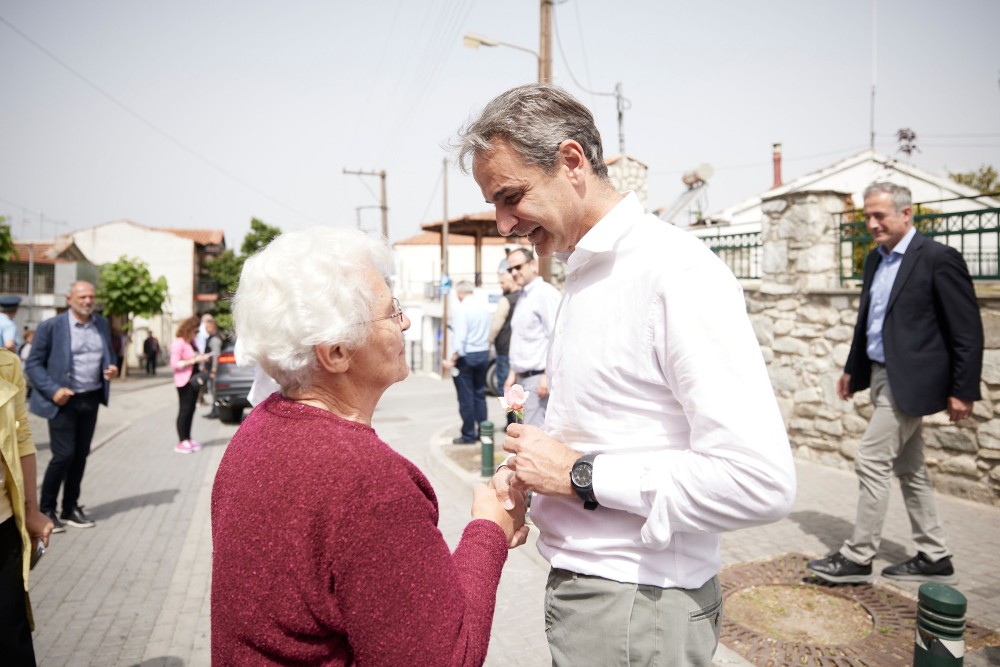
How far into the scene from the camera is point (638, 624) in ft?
4.86

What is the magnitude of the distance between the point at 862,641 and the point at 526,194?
2.98m

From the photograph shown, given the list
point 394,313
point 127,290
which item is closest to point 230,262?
point 127,290

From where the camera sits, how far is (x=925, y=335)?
12.4 feet

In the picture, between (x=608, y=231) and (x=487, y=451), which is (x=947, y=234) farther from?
(x=608, y=231)

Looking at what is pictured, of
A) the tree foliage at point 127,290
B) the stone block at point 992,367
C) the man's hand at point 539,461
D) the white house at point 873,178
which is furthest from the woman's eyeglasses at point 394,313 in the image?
the tree foliage at point 127,290

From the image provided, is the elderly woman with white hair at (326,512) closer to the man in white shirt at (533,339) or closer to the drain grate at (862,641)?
the drain grate at (862,641)

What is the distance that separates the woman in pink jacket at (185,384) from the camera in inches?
348

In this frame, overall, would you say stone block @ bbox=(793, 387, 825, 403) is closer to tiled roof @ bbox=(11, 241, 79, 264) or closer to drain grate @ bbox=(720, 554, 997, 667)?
drain grate @ bbox=(720, 554, 997, 667)

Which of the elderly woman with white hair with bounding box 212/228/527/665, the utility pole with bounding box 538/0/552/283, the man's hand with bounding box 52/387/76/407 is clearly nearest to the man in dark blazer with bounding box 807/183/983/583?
the elderly woman with white hair with bounding box 212/228/527/665

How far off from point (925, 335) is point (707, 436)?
10.5ft

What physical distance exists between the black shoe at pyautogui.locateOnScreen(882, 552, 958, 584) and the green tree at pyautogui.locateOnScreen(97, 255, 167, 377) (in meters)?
31.8

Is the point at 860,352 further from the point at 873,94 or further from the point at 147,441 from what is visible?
the point at 873,94

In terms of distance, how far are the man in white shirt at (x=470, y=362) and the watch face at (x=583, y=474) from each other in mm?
6902

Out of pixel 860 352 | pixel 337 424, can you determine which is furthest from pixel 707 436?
pixel 860 352
